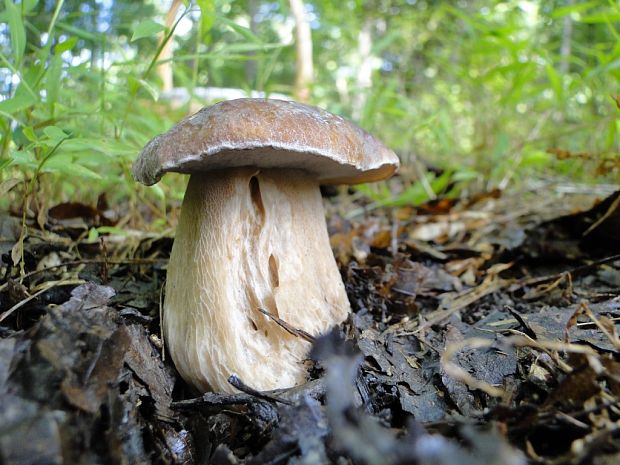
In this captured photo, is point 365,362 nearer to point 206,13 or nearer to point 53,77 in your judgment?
point 206,13

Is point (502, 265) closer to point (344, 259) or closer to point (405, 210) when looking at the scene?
point (344, 259)

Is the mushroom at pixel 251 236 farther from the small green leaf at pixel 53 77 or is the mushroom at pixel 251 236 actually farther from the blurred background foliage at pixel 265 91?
the small green leaf at pixel 53 77

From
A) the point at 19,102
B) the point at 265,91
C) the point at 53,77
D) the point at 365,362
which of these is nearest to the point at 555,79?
the point at 265,91

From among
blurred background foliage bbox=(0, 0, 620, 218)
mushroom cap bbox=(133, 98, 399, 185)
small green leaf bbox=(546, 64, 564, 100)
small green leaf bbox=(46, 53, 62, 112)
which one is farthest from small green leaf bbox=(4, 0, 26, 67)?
small green leaf bbox=(546, 64, 564, 100)

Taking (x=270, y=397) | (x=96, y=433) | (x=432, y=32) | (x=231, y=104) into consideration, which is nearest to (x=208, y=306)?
(x=270, y=397)

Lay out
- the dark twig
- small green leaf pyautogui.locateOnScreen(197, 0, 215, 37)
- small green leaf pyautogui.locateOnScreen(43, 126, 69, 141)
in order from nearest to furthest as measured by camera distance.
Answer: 1. small green leaf pyautogui.locateOnScreen(43, 126, 69, 141)
2. small green leaf pyautogui.locateOnScreen(197, 0, 215, 37)
3. the dark twig

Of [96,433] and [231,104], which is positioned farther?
[231,104]

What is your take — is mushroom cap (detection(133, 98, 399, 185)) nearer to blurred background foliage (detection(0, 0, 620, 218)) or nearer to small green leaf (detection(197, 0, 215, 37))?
blurred background foliage (detection(0, 0, 620, 218))
